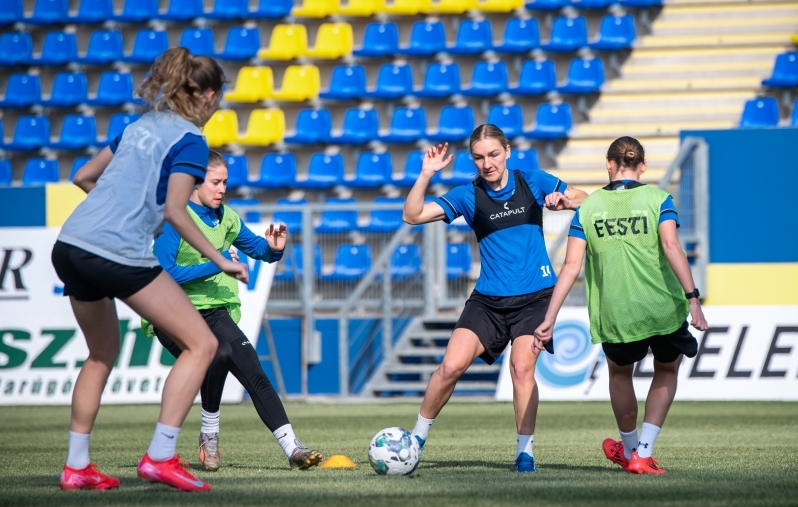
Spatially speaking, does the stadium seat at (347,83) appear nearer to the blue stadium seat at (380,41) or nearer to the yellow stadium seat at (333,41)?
the blue stadium seat at (380,41)

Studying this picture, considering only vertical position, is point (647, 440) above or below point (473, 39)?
below

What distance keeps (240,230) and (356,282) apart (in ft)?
28.9

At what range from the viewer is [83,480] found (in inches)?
217

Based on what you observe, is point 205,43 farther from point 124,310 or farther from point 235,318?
point 235,318

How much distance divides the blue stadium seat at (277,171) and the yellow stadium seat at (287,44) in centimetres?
191

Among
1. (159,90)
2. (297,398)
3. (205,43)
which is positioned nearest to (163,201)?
(159,90)

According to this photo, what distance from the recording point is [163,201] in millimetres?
5238

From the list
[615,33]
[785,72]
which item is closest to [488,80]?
[615,33]

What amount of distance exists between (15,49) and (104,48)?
5.49 ft

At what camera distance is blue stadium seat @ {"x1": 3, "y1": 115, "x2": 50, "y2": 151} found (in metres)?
19.7

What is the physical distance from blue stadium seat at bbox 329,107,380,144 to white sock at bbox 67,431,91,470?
13.1 m

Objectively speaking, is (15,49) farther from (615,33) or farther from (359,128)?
(615,33)

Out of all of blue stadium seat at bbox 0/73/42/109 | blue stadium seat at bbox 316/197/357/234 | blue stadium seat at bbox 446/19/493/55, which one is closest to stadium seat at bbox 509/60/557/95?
blue stadium seat at bbox 446/19/493/55

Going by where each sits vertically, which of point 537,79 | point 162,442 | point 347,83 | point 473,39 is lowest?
point 162,442
